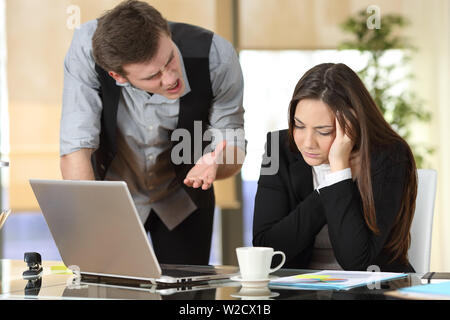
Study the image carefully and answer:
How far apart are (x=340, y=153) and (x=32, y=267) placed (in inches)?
36.5

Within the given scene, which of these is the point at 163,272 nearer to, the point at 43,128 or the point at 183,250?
the point at 183,250

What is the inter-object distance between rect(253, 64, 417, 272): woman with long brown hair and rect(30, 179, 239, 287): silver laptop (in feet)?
1.70

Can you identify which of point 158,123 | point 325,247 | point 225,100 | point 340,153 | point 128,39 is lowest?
point 325,247

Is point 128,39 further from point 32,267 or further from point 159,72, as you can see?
point 32,267

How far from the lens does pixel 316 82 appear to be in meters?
→ 2.19

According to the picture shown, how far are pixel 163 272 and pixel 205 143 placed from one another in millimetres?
1741

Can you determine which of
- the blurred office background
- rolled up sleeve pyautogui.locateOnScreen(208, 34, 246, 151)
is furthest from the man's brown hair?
the blurred office background

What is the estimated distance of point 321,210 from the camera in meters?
2.04

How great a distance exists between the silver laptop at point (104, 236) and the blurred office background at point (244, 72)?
2.39 metres

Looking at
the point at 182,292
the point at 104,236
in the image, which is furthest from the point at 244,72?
the point at 182,292

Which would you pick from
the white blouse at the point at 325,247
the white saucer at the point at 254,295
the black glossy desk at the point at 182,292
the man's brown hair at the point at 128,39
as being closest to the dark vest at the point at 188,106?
the man's brown hair at the point at 128,39

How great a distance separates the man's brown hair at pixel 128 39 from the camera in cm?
240

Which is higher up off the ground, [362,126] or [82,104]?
[82,104]

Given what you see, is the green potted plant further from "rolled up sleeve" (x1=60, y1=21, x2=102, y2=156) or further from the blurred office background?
"rolled up sleeve" (x1=60, y1=21, x2=102, y2=156)
